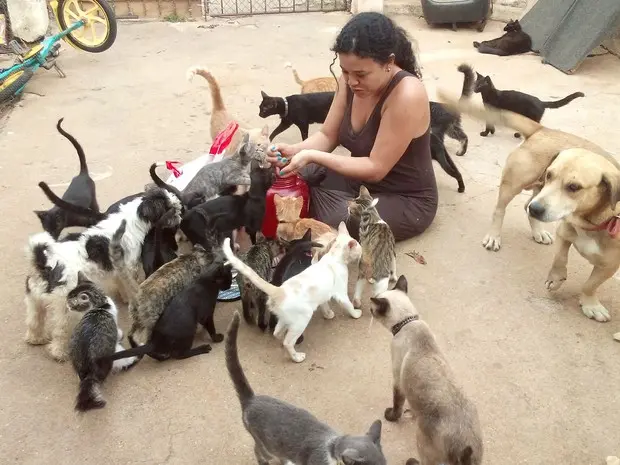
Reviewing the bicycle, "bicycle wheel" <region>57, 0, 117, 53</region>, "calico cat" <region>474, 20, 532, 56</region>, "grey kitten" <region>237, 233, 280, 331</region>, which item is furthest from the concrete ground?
"calico cat" <region>474, 20, 532, 56</region>

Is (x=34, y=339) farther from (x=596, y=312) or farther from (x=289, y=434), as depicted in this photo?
(x=596, y=312)

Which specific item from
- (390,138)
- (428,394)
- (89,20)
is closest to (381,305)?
(428,394)

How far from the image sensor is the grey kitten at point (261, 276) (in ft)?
9.80

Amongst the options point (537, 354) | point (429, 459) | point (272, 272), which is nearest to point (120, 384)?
point (272, 272)

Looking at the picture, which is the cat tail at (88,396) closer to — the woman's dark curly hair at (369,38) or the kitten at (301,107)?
the woman's dark curly hair at (369,38)

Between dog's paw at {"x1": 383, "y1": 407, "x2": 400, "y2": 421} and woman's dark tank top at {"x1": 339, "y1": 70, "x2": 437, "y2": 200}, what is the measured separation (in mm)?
1661

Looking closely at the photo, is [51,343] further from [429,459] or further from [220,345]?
[429,459]

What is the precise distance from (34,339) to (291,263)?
4.92 ft

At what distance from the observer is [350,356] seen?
2.92 metres

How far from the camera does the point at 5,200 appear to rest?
422cm

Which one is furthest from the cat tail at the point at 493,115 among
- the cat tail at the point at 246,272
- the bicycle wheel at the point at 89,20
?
the bicycle wheel at the point at 89,20

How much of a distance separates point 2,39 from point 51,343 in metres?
5.29

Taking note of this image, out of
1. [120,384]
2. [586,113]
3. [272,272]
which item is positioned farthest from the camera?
[586,113]

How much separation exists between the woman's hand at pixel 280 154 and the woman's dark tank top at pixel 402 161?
0.40 m
